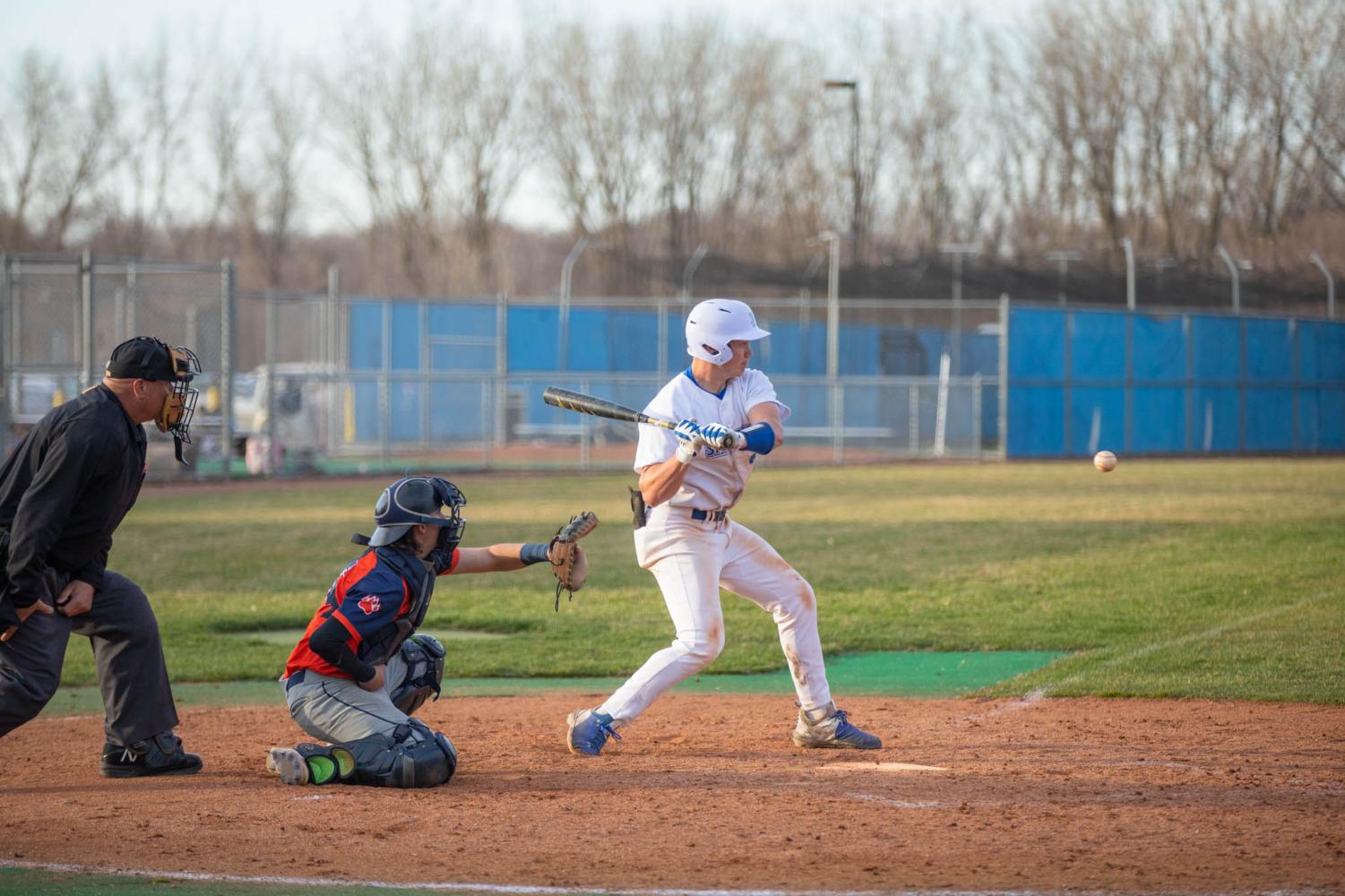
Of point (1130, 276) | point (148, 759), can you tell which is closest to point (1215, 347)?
point (1130, 276)

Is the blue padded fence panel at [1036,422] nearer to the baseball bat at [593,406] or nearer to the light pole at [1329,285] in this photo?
the light pole at [1329,285]

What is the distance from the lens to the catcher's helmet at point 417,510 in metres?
5.80

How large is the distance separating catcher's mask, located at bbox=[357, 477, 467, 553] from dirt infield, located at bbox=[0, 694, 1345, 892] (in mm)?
1040

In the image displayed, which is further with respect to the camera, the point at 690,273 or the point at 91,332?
the point at 690,273

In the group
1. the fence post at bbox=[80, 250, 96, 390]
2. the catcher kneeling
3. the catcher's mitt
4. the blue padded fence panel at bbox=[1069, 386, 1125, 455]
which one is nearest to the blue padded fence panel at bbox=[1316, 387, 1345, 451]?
the blue padded fence panel at bbox=[1069, 386, 1125, 455]

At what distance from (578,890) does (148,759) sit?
101 inches

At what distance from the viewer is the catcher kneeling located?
18.9 feet

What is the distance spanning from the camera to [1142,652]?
9.02m

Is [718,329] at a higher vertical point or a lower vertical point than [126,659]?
higher

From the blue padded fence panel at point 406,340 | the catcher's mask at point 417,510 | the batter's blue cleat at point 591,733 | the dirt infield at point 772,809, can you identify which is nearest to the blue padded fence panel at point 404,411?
the blue padded fence panel at point 406,340

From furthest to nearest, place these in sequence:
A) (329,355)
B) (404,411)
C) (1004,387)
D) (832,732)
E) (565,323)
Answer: (404,411) → (565,323) → (329,355) → (1004,387) → (832,732)

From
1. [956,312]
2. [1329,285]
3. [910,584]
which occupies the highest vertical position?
[1329,285]

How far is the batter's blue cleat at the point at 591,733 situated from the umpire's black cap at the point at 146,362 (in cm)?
227

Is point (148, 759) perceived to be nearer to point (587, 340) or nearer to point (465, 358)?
point (587, 340)
